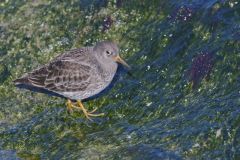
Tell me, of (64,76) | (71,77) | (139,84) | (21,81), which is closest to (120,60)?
(139,84)

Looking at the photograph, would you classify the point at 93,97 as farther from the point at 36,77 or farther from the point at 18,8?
the point at 18,8

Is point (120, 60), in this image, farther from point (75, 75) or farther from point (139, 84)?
point (75, 75)

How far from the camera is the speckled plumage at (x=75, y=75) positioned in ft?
41.3

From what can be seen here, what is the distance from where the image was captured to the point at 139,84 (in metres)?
12.6

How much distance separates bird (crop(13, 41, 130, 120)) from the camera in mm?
12578

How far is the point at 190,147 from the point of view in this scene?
10.6 m

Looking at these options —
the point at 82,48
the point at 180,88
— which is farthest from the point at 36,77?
the point at 180,88

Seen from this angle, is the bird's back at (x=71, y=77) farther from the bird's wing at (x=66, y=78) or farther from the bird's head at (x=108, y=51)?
the bird's head at (x=108, y=51)

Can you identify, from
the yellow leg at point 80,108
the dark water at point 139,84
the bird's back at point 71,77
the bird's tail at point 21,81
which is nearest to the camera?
the dark water at point 139,84

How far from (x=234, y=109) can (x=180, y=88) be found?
136 cm

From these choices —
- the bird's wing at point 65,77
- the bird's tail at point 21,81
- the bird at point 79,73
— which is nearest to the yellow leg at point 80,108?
the bird at point 79,73

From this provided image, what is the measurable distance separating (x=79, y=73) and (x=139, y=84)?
108 centimetres

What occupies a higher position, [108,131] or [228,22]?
[228,22]

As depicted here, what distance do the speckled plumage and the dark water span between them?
32cm
